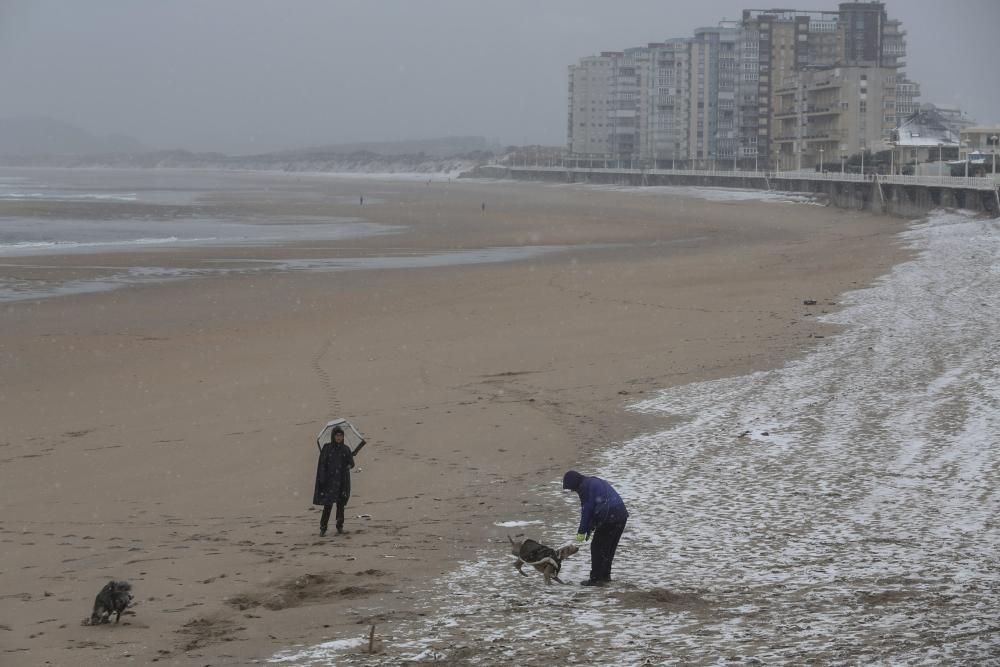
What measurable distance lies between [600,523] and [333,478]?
9.00ft

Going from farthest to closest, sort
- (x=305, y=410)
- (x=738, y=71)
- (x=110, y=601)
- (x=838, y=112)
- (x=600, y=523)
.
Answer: (x=738, y=71)
(x=838, y=112)
(x=305, y=410)
(x=600, y=523)
(x=110, y=601)

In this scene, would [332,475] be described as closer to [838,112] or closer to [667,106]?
[838,112]

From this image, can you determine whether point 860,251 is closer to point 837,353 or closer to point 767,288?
point 767,288

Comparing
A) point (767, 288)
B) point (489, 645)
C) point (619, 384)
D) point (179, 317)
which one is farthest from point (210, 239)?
point (489, 645)

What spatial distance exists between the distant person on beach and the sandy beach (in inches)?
9.9

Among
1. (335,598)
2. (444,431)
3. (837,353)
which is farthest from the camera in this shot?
(837,353)

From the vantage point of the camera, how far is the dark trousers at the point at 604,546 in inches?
361

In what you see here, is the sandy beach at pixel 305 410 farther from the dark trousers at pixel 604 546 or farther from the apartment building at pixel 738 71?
the apartment building at pixel 738 71

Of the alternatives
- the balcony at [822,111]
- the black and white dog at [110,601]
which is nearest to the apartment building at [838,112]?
the balcony at [822,111]

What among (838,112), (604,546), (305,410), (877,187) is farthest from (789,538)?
(838,112)

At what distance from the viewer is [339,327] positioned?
2372cm

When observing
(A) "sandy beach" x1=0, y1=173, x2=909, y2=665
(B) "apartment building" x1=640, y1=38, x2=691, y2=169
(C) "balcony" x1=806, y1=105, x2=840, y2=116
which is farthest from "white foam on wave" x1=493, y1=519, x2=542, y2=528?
(B) "apartment building" x1=640, y1=38, x2=691, y2=169

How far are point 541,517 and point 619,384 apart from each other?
21.8ft

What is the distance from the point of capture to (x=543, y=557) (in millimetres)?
9273
